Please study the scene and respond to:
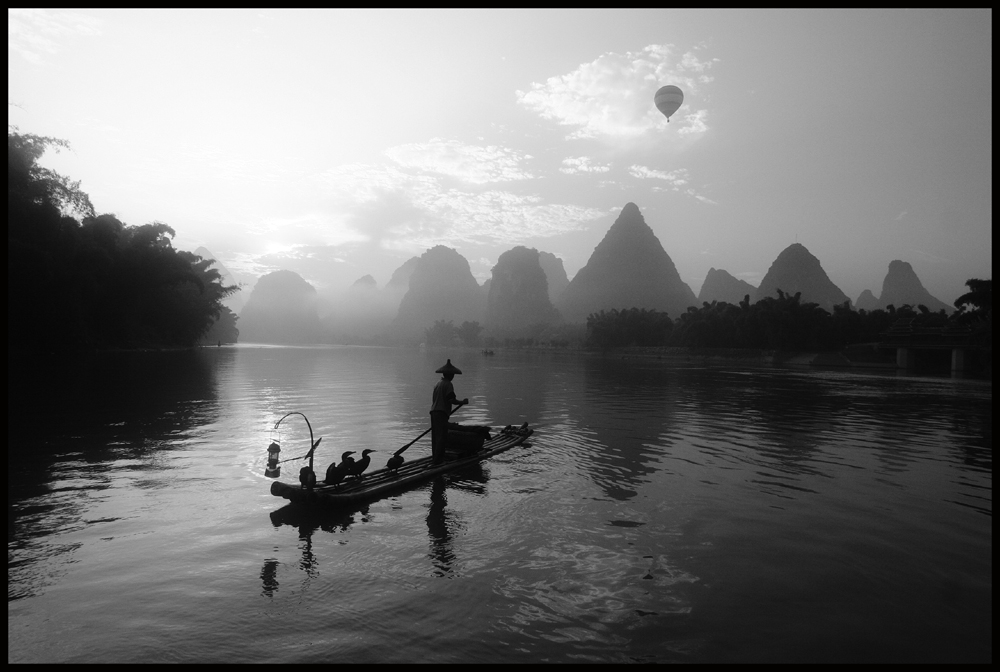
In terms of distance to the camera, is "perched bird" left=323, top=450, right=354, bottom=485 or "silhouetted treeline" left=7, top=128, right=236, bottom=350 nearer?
"perched bird" left=323, top=450, right=354, bottom=485

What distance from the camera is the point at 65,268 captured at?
38438mm

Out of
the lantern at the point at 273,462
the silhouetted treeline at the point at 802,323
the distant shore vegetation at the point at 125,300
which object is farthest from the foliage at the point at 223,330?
the lantern at the point at 273,462

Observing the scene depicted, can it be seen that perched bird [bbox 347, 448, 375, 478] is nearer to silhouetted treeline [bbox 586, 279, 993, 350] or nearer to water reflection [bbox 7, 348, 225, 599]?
water reflection [bbox 7, 348, 225, 599]

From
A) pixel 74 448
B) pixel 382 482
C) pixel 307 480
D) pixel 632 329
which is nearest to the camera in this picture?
pixel 307 480

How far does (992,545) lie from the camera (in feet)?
26.5

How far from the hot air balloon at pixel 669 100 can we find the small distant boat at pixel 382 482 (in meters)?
39.7

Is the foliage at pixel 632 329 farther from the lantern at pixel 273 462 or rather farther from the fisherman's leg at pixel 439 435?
the lantern at pixel 273 462

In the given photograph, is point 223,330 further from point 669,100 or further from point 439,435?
point 439,435

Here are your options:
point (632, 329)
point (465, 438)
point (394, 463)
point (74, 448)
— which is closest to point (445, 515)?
point (394, 463)

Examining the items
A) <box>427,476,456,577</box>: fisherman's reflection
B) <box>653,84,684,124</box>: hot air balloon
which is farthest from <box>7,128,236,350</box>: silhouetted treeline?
<box>653,84,684,124</box>: hot air balloon

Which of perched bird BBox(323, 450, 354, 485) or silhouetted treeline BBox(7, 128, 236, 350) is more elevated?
silhouetted treeline BBox(7, 128, 236, 350)

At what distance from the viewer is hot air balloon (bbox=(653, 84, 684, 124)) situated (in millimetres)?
44500

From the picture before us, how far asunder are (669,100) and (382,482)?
44223 millimetres

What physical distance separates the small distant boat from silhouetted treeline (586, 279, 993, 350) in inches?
2552
